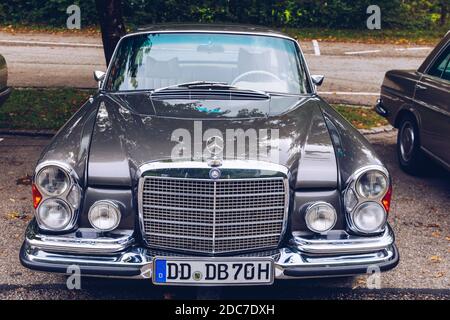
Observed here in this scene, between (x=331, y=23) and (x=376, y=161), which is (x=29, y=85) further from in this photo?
(x=331, y=23)

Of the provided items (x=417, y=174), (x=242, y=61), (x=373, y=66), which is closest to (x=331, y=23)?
(x=373, y=66)

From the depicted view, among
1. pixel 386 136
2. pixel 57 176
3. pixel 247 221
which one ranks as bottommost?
pixel 386 136

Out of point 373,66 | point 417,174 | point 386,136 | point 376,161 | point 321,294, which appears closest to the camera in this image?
point 376,161

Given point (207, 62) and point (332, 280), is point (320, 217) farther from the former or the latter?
point (207, 62)

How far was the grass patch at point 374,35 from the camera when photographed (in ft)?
60.8

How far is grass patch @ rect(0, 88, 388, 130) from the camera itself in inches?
357

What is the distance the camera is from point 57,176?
414cm

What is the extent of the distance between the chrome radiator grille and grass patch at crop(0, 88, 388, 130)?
5.24 meters

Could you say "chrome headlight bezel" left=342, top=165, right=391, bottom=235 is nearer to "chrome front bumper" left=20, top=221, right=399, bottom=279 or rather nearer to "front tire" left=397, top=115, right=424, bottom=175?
"chrome front bumper" left=20, top=221, right=399, bottom=279

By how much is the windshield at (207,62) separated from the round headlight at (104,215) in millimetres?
1516

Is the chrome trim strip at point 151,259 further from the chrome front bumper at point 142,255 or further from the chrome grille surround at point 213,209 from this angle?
the chrome grille surround at point 213,209

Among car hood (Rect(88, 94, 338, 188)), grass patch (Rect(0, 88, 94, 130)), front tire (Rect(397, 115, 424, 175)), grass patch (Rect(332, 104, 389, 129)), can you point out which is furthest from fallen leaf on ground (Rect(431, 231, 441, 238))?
grass patch (Rect(0, 88, 94, 130))

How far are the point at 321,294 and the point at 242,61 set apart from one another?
204cm

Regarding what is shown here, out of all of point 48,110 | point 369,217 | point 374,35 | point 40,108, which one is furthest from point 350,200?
point 374,35
